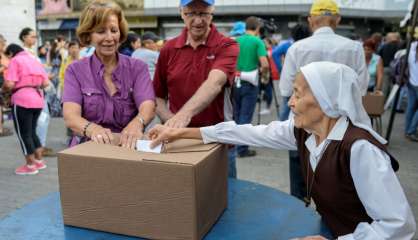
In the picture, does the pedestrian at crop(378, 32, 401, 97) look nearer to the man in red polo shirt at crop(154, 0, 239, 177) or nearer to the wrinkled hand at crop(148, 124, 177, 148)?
the man in red polo shirt at crop(154, 0, 239, 177)

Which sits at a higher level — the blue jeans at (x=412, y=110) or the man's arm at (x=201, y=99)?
the man's arm at (x=201, y=99)

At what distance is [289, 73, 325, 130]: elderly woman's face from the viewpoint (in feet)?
4.53

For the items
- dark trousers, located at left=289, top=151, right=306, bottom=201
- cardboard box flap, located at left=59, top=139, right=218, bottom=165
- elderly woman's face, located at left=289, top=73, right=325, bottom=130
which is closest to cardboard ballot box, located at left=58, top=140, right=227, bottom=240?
cardboard box flap, located at left=59, top=139, right=218, bottom=165

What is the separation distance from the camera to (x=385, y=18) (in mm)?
25875

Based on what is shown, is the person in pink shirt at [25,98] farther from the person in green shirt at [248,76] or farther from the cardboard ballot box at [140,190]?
the cardboard ballot box at [140,190]

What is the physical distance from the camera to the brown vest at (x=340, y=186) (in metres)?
1.31

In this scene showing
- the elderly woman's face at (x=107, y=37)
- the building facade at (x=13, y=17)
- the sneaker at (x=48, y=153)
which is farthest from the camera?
the building facade at (x=13, y=17)

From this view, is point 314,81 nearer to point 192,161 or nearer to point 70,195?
point 192,161

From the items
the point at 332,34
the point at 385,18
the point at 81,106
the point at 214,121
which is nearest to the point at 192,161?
the point at 81,106

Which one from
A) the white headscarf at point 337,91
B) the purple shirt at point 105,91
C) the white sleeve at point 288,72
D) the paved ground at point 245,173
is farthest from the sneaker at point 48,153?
the white headscarf at point 337,91

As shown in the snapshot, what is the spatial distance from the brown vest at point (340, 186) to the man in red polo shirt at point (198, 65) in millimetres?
902

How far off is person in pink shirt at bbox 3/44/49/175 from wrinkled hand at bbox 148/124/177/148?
369cm

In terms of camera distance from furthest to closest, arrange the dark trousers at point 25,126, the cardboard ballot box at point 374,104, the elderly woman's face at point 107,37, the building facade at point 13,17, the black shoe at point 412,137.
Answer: the building facade at point 13,17
the black shoe at point 412,137
the dark trousers at point 25,126
the cardboard ballot box at point 374,104
the elderly woman's face at point 107,37

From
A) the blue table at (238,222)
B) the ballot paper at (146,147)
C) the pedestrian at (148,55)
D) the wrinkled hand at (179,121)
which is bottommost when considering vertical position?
the blue table at (238,222)
